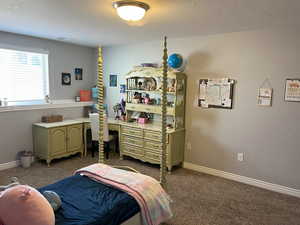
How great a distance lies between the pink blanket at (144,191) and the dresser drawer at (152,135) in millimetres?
1601

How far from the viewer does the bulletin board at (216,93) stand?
3660mm

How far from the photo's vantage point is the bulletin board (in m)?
3.66

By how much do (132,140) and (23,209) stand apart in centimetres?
290

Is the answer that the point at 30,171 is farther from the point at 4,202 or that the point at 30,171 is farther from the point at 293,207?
the point at 293,207

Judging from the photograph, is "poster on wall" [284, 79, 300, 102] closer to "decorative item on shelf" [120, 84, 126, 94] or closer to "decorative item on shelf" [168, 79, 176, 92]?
"decorative item on shelf" [168, 79, 176, 92]

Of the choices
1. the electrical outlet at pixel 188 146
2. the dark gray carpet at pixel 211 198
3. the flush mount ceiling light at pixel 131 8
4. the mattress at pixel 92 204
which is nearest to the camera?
the mattress at pixel 92 204

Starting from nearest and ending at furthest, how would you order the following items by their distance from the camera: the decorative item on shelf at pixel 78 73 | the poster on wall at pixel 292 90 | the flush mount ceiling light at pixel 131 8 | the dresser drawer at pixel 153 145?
the flush mount ceiling light at pixel 131 8 → the poster on wall at pixel 292 90 → the dresser drawer at pixel 153 145 → the decorative item on shelf at pixel 78 73

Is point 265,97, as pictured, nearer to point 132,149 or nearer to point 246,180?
point 246,180

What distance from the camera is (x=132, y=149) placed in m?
4.39

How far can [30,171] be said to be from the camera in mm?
3881

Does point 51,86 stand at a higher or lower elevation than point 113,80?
lower

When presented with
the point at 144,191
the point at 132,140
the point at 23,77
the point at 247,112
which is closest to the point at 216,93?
the point at 247,112

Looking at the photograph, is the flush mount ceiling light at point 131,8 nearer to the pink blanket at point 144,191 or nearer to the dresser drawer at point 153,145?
the pink blanket at point 144,191

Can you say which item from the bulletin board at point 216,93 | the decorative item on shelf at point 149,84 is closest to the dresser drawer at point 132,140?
the decorative item on shelf at point 149,84
